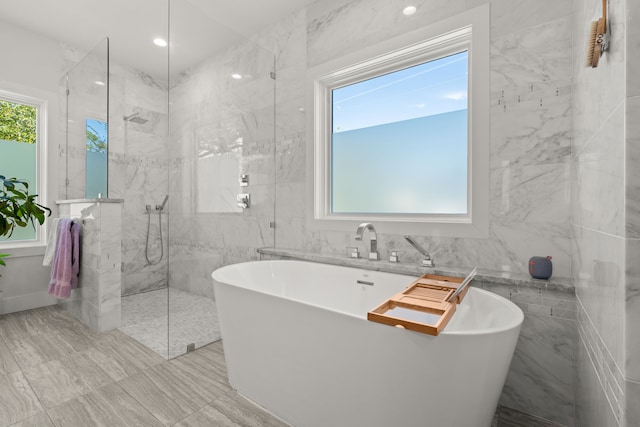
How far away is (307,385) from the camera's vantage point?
4.78ft

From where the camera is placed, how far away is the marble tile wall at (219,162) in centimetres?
238

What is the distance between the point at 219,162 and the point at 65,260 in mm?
1699

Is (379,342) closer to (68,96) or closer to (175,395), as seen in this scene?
(175,395)

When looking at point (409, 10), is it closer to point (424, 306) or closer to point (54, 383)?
point (424, 306)

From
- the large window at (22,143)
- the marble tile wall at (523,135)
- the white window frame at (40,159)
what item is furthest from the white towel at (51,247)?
the marble tile wall at (523,135)

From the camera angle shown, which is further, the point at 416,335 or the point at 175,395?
the point at 175,395

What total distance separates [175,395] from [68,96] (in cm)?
331

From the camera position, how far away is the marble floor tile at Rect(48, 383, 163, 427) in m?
1.53

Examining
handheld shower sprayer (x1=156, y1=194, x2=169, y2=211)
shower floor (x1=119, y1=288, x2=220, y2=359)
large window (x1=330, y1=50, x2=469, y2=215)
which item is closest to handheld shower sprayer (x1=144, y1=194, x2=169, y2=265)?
handheld shower sprayer (x1=156, y1=194, x2=169, y2=211)

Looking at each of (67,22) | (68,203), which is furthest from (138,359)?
(67,22)

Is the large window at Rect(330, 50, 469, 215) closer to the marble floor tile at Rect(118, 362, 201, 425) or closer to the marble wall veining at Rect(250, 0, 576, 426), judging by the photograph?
the marble wall veining at Rect(250, 0, 576, 426)

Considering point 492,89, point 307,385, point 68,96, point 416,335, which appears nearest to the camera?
point 416,335

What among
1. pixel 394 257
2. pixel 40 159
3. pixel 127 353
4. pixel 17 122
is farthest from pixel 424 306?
pixel 17 122

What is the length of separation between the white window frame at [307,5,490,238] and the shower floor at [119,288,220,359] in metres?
1.14
